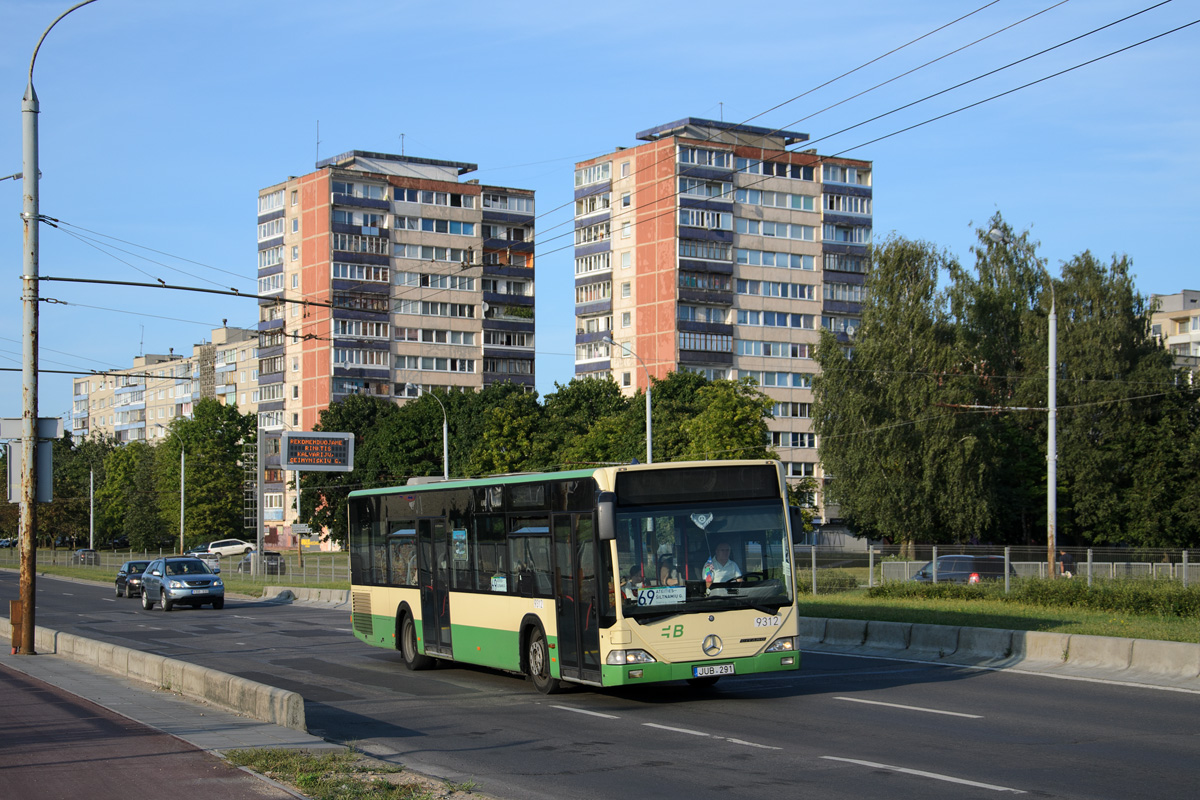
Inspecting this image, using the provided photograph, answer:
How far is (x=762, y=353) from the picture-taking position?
107562 mm

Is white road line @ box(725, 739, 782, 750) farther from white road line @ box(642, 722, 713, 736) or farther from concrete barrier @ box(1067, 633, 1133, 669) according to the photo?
concrete barrier @ box(1067, 633, 1133, 669)

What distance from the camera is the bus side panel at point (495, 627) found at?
15.9 metres

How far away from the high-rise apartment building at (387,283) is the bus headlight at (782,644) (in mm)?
95335

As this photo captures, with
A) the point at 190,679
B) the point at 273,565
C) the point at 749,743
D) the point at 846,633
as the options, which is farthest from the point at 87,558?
the point at 749,743

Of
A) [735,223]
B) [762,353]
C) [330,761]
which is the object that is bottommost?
[330,761]

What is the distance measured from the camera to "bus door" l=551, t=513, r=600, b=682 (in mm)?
14758

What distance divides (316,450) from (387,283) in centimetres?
4487

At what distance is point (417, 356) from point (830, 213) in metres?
37.9

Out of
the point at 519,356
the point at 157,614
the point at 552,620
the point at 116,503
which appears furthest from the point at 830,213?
the point at 552,620

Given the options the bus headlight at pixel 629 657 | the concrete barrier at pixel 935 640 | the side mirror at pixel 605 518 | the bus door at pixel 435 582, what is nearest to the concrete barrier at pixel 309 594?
the bus door at pixel 435 582

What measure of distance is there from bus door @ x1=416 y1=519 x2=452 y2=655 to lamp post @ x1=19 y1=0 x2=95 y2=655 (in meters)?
6.13

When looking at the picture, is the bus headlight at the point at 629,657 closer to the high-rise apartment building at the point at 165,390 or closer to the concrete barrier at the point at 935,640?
the concrete barrier at the point at 935,640

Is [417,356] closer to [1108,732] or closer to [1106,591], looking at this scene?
[1106,591]

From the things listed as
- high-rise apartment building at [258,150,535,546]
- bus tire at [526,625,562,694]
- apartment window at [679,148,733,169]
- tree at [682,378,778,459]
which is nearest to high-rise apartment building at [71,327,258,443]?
high-rise apartment building at [258,150,535,546]
